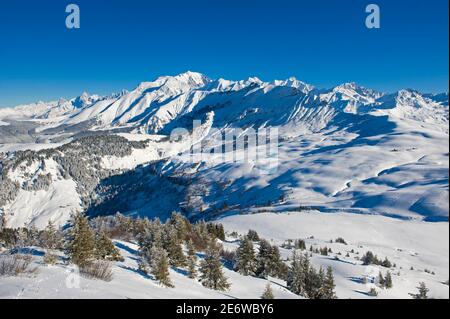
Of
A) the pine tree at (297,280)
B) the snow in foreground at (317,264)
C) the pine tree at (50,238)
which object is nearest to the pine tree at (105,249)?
the snow in foreground at (317,264)

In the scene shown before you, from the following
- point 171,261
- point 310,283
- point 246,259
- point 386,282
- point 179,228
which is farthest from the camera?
point 179,228

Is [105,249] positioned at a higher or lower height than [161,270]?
higher

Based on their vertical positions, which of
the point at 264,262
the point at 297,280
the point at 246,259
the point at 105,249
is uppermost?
the point at 105,249

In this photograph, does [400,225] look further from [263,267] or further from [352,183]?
[352,183]

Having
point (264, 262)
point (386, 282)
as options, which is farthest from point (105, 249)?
point (386, 282)

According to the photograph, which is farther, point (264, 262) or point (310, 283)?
point (264, 262)

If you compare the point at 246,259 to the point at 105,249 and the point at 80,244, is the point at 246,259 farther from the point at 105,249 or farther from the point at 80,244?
the point at 80,244

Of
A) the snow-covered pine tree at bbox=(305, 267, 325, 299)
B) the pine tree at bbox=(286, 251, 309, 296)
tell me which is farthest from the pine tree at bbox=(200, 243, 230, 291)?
the snow-covered pine tree at bbox=(305, 267, 325, 299)
